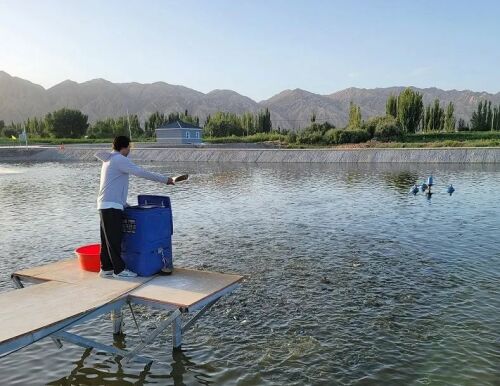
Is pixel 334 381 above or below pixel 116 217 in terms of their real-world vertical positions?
below

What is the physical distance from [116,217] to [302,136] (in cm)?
7979

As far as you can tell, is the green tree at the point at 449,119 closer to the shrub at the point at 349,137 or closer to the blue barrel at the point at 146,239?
the shrub at the point at 349,137

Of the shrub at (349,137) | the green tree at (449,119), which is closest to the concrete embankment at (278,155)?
the shrub at (349,137)

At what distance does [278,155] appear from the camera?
62.4 metres

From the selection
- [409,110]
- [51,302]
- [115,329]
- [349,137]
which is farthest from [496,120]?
[51,302]

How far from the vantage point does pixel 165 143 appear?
90500 millimetres

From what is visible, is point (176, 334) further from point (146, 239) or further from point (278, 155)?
point (278, 155)

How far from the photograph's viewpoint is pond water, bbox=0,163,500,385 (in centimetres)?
786

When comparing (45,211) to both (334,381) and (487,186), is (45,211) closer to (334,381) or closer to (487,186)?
(334,381)

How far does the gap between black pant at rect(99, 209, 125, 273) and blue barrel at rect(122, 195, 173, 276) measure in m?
0.17

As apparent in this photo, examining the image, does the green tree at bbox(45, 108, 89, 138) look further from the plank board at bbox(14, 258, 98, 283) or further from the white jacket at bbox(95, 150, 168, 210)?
the white jacket at bbox(95, 150, 168, 210)

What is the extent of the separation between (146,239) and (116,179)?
1.20 meters

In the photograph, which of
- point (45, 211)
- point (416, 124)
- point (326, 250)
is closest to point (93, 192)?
point (45, 211)

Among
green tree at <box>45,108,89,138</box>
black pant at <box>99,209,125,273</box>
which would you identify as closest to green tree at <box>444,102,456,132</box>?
green tree at <box>45,108,89,138</box>
